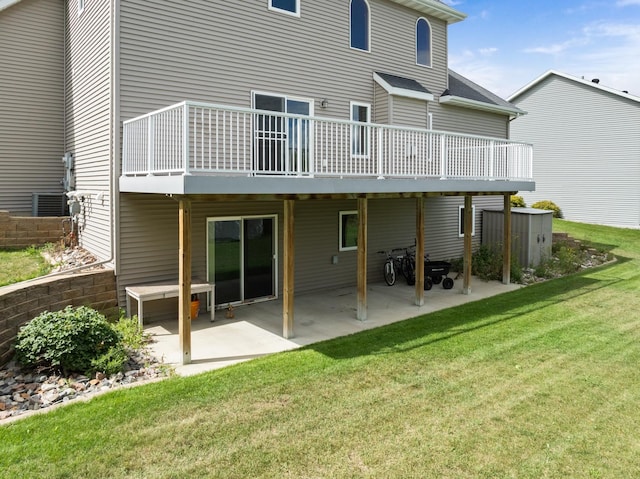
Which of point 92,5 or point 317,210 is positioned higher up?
point 92,5

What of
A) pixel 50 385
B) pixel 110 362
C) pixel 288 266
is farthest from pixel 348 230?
pixel 50 385

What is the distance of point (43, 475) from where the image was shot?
446 centimetres

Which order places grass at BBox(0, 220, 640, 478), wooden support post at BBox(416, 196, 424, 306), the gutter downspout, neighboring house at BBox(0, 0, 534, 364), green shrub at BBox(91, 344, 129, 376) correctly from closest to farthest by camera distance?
1. grass at BBox(0, 220, 640, 478)
2. green shrub at BBox(91, 344, 129, 376)
3. neighboring house at BBox(0, 0, 534, 364)
4. the gutter downspout
5. wooden support post at BBox(416, 196, 424, 306)

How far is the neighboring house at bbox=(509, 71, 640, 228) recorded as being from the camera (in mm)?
23500

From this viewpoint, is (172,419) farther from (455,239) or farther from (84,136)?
(455,239)

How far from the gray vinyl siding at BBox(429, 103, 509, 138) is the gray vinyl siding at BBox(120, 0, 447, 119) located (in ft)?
6.12

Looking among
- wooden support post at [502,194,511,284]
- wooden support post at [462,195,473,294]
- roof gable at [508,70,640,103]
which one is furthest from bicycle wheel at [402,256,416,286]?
roof gable at [508,70,640,103]

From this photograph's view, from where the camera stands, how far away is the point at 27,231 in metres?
10.7

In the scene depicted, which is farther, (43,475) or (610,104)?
(610,104)

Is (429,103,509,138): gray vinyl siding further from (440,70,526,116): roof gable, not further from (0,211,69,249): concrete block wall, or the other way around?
(0,211,69,249): concrete block wall

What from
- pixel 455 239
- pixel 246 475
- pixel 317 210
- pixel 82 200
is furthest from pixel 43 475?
pixel 455 239

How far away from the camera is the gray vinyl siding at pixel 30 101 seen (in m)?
11.6

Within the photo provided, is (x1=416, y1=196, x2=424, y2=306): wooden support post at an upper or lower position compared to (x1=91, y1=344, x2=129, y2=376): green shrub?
upper

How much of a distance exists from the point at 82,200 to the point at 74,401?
244 inches
